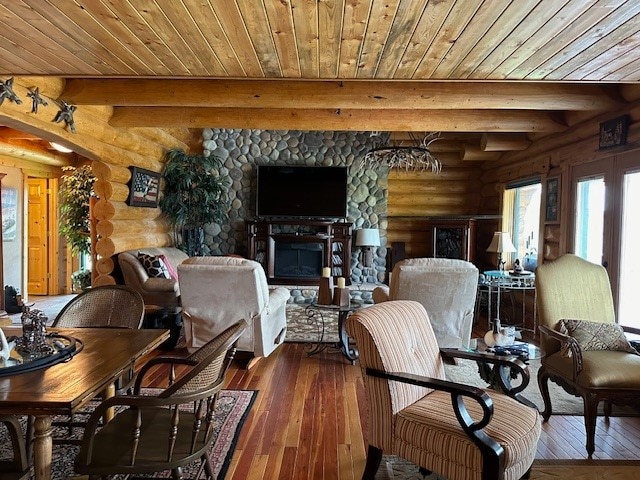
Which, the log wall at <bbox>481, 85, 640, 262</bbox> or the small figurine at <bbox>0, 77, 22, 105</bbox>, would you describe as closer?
the small figurine at <bbox>0, 77, 22, 105</bbox>

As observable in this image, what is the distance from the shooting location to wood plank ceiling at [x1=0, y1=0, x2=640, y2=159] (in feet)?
7.75

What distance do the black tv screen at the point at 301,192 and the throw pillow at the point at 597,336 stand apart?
504 centimetres

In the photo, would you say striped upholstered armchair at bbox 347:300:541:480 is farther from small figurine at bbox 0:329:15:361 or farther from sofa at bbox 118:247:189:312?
sofa at bbox 118:247:189:312

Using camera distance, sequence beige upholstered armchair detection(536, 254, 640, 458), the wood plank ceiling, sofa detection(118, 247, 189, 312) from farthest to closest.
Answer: sofa detection(118, 247, 189, 312)
beige upholstered armchair detection(536, 254, 640, 458)
the wood plank ceiling

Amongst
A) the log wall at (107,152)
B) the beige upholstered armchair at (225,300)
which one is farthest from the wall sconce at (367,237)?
the beige upholstered armchair at (225,300)

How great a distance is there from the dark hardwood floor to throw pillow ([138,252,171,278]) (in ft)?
6.31

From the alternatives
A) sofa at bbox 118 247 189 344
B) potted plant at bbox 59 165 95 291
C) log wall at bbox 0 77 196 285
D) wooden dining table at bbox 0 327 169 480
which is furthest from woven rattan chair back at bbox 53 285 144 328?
potted plant at bbox 59 165 95 291

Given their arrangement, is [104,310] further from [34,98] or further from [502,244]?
[502,244]

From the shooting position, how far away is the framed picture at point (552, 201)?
17.6ft

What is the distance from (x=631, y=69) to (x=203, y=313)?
3832 mm

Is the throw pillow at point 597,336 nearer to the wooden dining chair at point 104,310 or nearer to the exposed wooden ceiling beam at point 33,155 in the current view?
the wooden dining chair at point 104,310

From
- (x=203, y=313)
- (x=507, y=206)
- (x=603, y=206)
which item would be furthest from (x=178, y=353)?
(x=507, y=206)

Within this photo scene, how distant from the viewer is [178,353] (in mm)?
4699

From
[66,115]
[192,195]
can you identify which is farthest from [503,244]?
[66,115]
